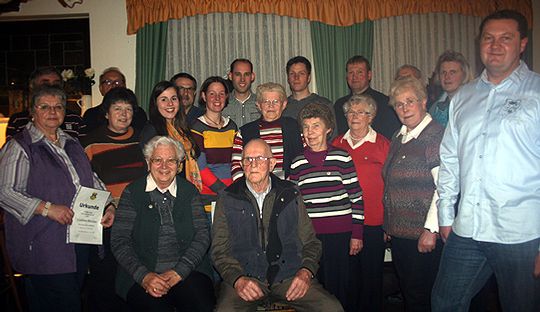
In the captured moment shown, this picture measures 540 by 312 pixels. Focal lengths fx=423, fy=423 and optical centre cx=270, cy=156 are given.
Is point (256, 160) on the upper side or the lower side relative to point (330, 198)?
upper

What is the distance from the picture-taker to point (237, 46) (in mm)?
5438

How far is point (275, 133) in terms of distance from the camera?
3.20 m

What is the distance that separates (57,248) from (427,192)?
7.47ft

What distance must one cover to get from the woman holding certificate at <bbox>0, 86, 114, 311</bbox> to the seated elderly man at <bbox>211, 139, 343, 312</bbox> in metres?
0.90

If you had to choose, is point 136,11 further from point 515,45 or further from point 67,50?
point 515,45

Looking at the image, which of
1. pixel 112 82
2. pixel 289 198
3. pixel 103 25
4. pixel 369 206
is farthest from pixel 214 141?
pixel 103 25

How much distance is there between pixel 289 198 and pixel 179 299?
2.99ft

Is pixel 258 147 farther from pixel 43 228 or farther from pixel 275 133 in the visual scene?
pixel 43 228

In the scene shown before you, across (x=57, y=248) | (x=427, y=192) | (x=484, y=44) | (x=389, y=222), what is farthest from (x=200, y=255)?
(x=484, y=44)

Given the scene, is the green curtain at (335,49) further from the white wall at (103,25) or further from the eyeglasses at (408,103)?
the eyeglasses at (408,103)

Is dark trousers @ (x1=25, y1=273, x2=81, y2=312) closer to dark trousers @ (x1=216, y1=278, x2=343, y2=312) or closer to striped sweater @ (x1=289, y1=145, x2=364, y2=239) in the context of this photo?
dark trousers @ (x1=216, y1=278, x2=343, y2=312)

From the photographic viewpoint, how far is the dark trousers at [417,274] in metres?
2.58

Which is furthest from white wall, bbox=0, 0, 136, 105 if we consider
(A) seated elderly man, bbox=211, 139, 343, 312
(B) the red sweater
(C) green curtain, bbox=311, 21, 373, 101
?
(B) the red sweater

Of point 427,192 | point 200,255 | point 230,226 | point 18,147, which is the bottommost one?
point 200,255
